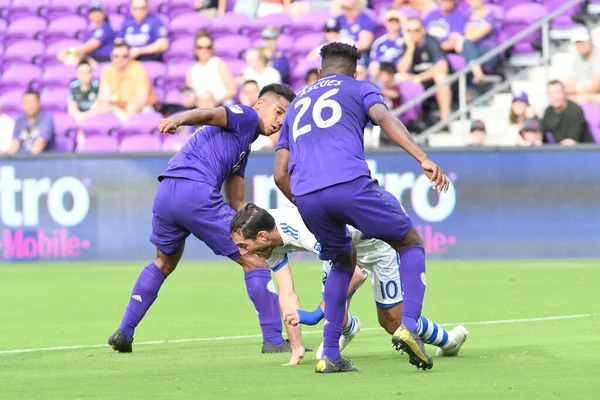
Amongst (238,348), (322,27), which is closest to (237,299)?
(238,348)

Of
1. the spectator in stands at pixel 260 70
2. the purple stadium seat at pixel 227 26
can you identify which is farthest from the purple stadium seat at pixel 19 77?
the spectator in stands at pixel 260 70

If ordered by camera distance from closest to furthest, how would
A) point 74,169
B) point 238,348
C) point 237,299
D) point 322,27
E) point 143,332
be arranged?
point 238,348 → point 143,332 → point 237,299 → point 74,169 → point 322,27

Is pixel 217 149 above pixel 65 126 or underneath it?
above

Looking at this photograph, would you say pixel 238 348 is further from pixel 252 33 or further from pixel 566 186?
pixel 252 33

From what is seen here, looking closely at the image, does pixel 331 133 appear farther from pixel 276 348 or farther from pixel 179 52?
pixel 179 52

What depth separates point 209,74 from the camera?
19344mm

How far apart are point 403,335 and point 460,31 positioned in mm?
12762

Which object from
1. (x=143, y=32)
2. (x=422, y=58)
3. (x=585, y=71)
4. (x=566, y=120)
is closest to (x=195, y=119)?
(x=566, y=120)

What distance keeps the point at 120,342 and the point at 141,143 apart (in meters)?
10.4

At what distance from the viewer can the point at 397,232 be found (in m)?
6.91

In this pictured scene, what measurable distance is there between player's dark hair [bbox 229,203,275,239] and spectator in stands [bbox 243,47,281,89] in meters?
11.6

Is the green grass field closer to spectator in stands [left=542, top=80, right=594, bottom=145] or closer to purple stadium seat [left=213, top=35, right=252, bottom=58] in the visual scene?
spectator in stands [left=542, top=80, right=594, bottom=145]

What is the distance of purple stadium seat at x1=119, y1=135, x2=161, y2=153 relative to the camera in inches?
736

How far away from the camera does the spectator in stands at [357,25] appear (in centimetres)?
1917
